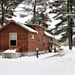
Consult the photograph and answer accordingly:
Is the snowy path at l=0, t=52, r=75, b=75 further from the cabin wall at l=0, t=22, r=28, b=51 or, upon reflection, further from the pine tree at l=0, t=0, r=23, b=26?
the pine tree at l=0, t=0, r=23, b=26

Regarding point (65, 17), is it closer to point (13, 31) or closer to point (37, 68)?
point (13, 31)

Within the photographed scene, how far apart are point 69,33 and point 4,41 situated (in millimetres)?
15079

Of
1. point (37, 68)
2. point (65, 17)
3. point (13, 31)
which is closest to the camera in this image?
point (37, 68)

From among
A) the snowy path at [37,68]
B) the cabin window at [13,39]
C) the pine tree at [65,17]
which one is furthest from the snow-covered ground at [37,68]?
the pine tree at [65,17]

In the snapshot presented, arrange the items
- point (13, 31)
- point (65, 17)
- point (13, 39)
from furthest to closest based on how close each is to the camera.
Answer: point (65, 17)
point (13, 31)
point (13, 39)

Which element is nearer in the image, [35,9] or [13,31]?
[13,31]

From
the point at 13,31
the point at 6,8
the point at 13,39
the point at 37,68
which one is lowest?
the point at 37,68

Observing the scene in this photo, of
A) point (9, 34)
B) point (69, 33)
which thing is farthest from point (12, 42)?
point (69, 33)

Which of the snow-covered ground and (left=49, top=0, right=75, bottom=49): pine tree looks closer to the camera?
the snow-covered ground

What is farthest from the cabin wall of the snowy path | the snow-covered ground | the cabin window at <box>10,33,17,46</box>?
the snowy path

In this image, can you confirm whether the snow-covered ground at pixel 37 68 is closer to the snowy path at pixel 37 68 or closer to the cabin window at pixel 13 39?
the snowy path at pixel 37 68

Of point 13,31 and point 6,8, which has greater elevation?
point 6,8

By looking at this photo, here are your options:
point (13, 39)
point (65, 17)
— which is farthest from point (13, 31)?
point (65, 17)

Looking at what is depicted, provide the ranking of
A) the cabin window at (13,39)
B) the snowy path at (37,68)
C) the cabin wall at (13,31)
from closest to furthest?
the snowy path at (37,68)
the cabin wall at (13,31)
the cabin window at (13,39)
